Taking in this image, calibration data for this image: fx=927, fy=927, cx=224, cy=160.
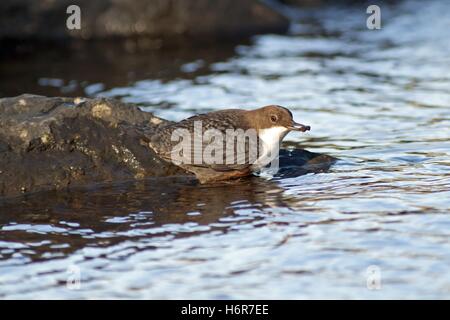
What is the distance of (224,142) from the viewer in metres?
7.30

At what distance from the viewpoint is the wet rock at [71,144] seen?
7.34 m

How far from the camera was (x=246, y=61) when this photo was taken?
13.6 m

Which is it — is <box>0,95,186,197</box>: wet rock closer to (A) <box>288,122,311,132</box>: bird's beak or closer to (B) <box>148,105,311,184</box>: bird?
(B) <box>148,105,311,184</box>: bird

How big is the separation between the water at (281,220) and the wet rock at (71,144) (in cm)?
17

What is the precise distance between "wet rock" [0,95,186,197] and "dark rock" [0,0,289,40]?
7335 millimetres

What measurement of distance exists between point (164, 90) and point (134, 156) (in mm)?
4259

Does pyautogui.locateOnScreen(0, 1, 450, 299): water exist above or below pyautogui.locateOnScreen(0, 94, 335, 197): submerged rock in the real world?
below

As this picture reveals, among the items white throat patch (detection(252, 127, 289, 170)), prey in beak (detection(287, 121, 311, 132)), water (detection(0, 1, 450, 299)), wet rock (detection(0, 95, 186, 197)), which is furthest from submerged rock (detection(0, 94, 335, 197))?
prey in beak (detection(287, 121, 311, 132))

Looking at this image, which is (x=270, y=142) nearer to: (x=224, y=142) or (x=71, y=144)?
(x=224, y=142)

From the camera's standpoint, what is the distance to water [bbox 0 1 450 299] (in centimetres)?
527

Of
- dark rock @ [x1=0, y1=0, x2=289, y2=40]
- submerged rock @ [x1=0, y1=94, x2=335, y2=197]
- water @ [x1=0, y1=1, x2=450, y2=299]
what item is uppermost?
dark rock @ [x1=0, y1=0, x2=289, y2=40]

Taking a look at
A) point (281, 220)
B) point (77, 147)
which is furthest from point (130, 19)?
point (281, 220)
